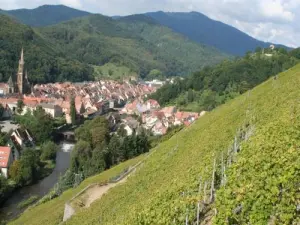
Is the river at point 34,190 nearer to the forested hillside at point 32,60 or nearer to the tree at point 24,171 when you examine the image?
the tree at point 24,171

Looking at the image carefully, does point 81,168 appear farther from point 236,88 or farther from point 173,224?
point 236,88

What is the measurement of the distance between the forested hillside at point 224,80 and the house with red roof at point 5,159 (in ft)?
157

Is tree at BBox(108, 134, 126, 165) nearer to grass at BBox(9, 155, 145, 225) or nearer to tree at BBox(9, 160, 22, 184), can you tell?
grass at BBox(9, 155, 145, 225)

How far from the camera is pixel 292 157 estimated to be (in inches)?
560

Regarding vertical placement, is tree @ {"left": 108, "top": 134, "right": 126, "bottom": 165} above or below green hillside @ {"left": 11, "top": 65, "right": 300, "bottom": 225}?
below

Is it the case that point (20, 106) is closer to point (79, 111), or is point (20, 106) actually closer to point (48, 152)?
point (79, 111)

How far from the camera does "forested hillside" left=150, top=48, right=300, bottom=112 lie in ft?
318

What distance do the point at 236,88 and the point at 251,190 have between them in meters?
85.2

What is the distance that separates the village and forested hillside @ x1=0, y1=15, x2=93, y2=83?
67.8 ft

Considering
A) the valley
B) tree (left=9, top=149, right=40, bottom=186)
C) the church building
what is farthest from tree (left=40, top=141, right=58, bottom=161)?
the church building

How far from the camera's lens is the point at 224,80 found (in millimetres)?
104250

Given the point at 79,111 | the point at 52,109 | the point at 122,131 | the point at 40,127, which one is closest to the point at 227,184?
the point at 122,131

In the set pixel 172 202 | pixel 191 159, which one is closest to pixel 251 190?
pixel 172 202

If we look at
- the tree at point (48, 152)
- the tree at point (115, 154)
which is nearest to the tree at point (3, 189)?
the tree at point (115, 154)
